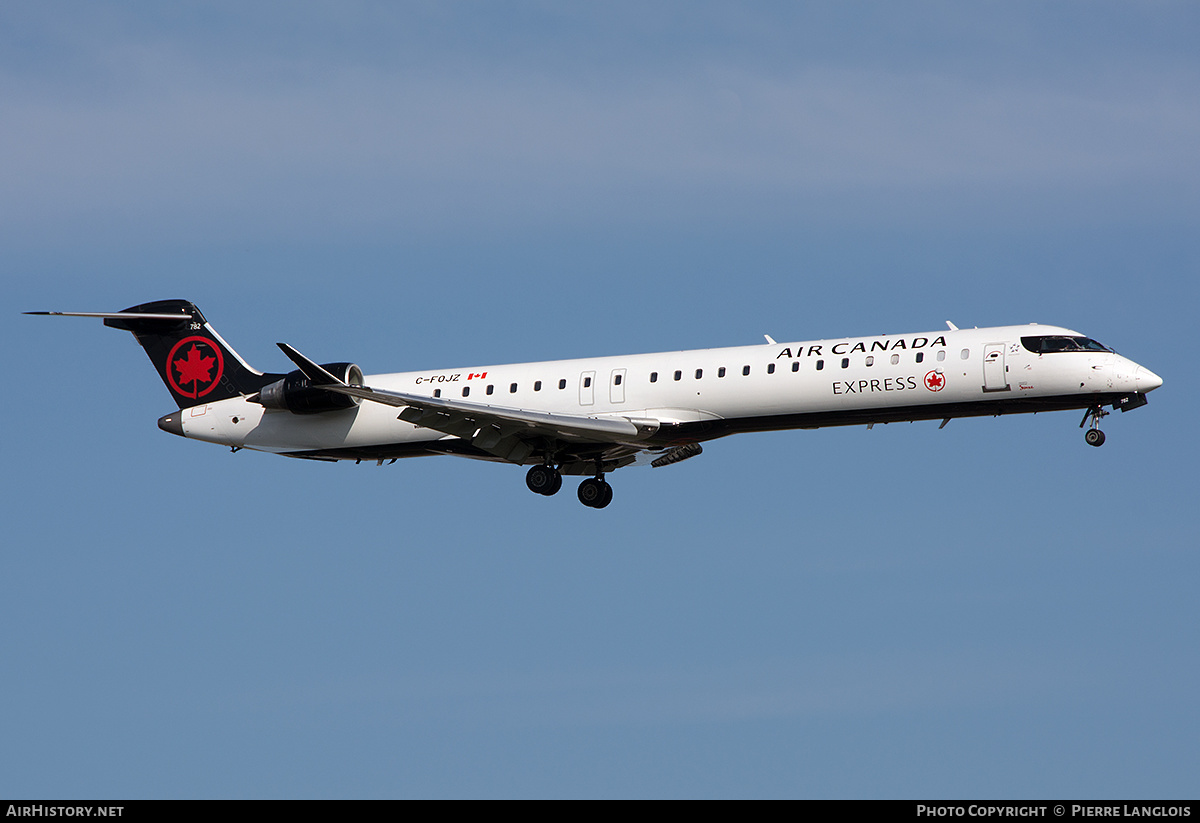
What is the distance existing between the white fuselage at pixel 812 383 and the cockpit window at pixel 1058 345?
0.11 meters

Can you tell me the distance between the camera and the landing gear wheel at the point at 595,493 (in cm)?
3316

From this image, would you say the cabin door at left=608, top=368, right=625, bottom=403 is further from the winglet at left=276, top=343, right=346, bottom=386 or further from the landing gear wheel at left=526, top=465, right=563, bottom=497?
the winglet at left=276, top=343, right=346, bottom=386

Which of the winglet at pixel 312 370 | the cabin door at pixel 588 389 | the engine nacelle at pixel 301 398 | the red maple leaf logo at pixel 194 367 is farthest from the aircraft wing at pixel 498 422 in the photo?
the red maple leaf logo at pixel 194 367

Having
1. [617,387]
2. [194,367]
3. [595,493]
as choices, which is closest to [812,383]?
[617,387]

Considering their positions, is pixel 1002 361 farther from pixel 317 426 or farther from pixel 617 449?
pixel 317 426

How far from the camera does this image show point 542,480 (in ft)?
106

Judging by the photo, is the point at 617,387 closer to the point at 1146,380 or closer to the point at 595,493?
the point at 595,493

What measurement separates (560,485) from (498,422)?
110 inches

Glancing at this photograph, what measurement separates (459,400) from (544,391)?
2.17 m

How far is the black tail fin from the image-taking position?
115ft

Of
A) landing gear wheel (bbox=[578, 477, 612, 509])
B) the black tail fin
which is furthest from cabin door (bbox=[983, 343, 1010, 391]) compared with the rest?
the black tail fin

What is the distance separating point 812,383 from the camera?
96.7ft

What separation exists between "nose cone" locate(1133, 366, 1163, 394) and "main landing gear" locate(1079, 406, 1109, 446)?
0.92 meters
